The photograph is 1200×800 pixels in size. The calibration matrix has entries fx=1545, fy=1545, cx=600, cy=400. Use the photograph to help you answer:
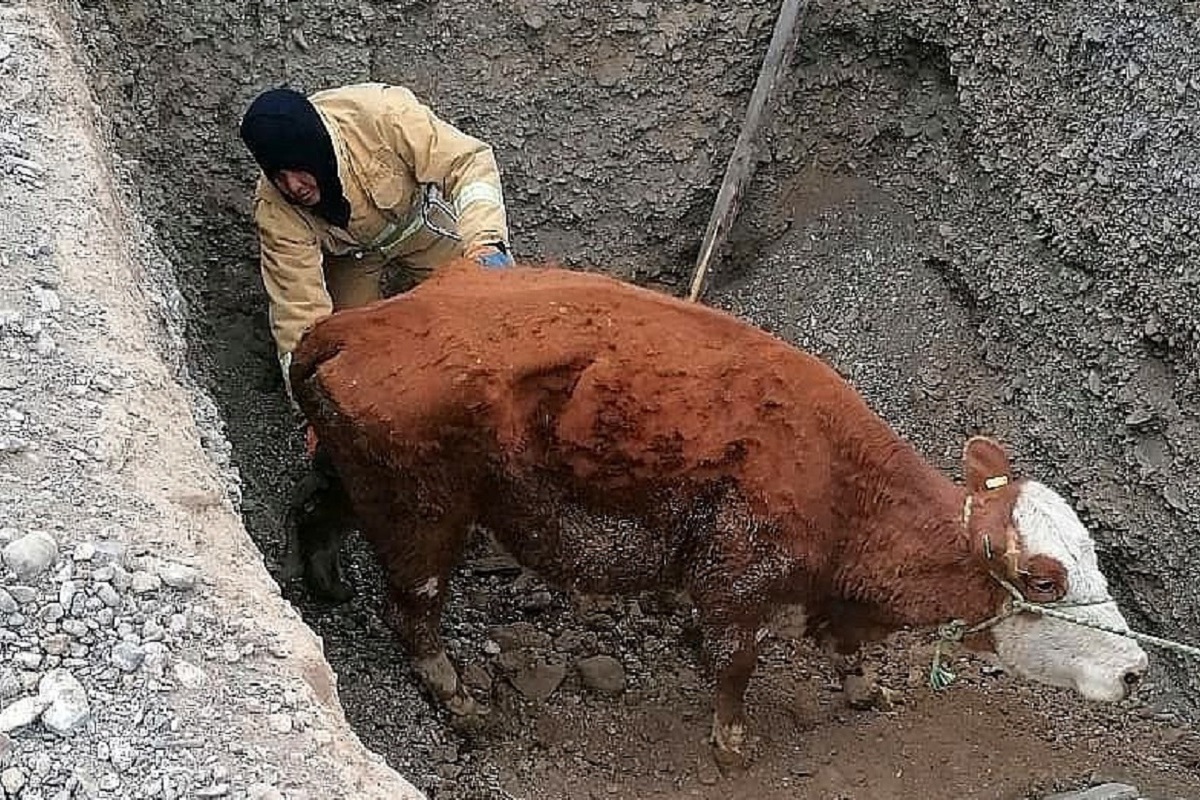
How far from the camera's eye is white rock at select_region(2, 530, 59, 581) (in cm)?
358

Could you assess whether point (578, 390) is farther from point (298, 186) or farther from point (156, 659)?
point (156, 659)

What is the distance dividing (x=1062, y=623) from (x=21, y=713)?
12.6 feet

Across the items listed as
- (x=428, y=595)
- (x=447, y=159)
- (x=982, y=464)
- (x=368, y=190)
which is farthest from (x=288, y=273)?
(x=982, y=464)

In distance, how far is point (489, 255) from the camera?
20.5 feet

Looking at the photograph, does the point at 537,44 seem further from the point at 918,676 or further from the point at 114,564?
the point at 114,564

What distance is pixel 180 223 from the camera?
7086 mm

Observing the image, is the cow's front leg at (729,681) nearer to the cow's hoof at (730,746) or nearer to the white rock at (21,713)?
the cow's hoof at (730,746)

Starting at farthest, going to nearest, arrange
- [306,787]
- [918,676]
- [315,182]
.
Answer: [918,676], [315,182], [306,787]

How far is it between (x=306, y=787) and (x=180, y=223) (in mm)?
4312

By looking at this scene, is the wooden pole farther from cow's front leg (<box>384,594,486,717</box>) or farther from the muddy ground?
cow's front leg (<box>384,594,486,717</box>)

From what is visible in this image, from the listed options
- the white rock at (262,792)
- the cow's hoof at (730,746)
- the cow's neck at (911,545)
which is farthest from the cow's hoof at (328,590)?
the white rock at (262,792)

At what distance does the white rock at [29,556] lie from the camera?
11.8 ft

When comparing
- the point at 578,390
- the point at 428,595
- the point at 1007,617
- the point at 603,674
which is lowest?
the point at 603,674

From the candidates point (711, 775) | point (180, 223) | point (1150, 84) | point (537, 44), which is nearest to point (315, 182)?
point (180, 223)
